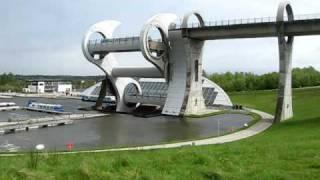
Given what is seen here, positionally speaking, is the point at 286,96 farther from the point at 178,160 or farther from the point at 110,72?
the point at 178,160

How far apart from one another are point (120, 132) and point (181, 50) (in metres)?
24.6

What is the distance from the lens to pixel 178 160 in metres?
11.3

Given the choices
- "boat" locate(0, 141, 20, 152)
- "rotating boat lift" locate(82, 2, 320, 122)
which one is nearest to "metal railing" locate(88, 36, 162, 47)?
"rotating boat lift" locate(82, 2, 320, 122)

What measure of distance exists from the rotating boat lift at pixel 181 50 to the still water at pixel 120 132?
21.0 feet

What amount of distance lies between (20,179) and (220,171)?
4.42m

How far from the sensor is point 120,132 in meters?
48.9

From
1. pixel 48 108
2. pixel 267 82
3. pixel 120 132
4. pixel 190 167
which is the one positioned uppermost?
pixel 267 82

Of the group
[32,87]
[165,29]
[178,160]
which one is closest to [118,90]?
[165,29]

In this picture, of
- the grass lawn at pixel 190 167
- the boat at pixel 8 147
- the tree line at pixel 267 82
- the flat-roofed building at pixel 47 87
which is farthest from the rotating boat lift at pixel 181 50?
the flat-roofed building at pixel 47 87

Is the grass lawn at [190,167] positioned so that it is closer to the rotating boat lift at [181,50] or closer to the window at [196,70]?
the rotating boat lift at [181,50]

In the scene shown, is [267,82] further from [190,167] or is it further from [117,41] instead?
[190,167]

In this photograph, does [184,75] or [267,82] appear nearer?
[184,75]

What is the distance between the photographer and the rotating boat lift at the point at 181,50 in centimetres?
5409

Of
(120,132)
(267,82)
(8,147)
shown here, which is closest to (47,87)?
(267,82)
